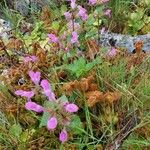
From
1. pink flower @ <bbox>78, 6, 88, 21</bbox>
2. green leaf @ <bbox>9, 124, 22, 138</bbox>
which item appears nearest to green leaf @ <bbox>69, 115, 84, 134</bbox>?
green leaf @ <bbox>9, 124, 22, 138</bbox>

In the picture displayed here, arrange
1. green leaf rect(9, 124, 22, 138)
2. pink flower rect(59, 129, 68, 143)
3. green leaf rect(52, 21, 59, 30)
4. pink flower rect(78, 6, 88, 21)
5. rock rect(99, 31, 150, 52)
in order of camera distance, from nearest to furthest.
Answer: pink flower rect(59, 129, 68, 143) → green leaf rect(9, 124, 22, 138) → pink flower rect(78, 6, 88, 21) → rock rect(99, 31, 150, 52) → green leaf rect(52, 21, 59, 30)

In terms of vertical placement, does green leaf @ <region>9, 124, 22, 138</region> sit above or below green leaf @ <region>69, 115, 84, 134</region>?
below

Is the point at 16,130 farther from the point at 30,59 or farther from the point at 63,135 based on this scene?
the point at 30,59

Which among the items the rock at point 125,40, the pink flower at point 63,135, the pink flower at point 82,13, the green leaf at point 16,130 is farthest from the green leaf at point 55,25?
the pink flower at point 63,135

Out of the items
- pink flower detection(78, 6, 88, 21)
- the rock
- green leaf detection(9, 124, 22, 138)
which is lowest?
green leaf detection(9, 124, 22, 138)

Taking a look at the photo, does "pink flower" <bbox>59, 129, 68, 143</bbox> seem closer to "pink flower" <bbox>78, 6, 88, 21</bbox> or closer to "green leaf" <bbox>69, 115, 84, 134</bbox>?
"green leaf" <bbox>69, 115, 84, 134</bbox>

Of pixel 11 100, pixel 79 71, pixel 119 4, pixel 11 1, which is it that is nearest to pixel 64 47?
pixel 79 71

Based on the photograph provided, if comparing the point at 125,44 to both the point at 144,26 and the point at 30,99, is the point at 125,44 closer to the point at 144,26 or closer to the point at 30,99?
the point at 144,26

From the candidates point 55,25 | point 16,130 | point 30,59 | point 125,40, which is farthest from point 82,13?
point 16,130
